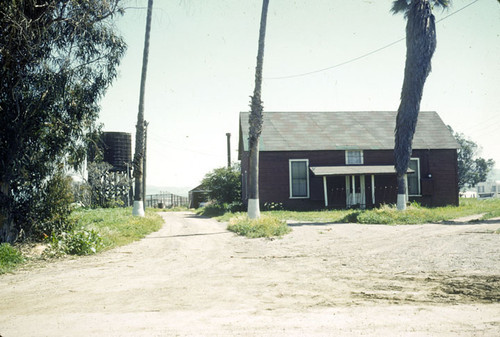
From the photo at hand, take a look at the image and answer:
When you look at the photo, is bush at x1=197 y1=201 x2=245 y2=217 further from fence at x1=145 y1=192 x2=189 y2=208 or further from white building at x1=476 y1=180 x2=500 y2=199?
white building at x1=476 y1=180 x2=500 y2=199

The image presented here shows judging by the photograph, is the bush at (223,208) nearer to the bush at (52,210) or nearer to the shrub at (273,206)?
the shrub at (273,206)

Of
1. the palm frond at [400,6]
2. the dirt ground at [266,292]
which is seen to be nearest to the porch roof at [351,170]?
the palm frond at [400,6]

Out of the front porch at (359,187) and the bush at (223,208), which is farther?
the front porch at (359,187)

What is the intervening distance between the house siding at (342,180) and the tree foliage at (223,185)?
370cm

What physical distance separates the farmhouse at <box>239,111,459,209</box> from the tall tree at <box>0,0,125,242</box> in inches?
606

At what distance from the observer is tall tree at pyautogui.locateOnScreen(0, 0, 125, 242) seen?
9.89 m

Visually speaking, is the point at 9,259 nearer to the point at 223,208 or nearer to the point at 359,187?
the point at 223,208

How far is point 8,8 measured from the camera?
9.33m

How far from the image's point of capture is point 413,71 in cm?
1875

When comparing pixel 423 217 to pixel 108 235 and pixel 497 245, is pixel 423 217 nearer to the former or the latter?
pixel 497 245

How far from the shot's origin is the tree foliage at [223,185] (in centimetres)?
2881

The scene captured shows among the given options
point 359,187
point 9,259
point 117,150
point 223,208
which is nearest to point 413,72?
point 359,187

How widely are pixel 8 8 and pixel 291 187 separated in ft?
63.7

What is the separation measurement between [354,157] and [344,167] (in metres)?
1.32
